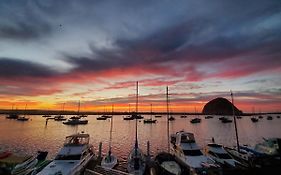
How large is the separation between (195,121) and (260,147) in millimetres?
104544

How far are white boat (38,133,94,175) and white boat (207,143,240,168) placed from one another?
60.0 ft

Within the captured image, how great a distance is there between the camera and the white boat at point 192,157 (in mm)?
18736

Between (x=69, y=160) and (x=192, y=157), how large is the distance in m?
14.9

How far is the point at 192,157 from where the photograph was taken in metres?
22.4

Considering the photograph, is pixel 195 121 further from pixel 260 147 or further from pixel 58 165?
pixel 58 165

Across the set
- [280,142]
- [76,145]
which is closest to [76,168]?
[76,145]

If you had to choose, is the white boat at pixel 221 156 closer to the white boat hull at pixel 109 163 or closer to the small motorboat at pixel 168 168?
the small motorboat at pixel 168 168

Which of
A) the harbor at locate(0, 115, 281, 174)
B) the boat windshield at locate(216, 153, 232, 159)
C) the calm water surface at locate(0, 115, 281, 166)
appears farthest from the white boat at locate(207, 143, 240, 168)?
the calm water surface at locate(0, 115, 281, 166)

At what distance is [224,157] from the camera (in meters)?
25.4

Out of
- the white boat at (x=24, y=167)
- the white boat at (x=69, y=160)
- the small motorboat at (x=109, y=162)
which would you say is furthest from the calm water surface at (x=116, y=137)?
the white boat at (x=24, y=167)

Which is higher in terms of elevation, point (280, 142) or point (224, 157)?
point (280, 142)

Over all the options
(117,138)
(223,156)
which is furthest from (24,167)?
(117,138)

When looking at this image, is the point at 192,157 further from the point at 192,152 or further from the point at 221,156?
the point at 221,156

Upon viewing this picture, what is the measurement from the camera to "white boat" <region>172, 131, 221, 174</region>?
61.5ft
